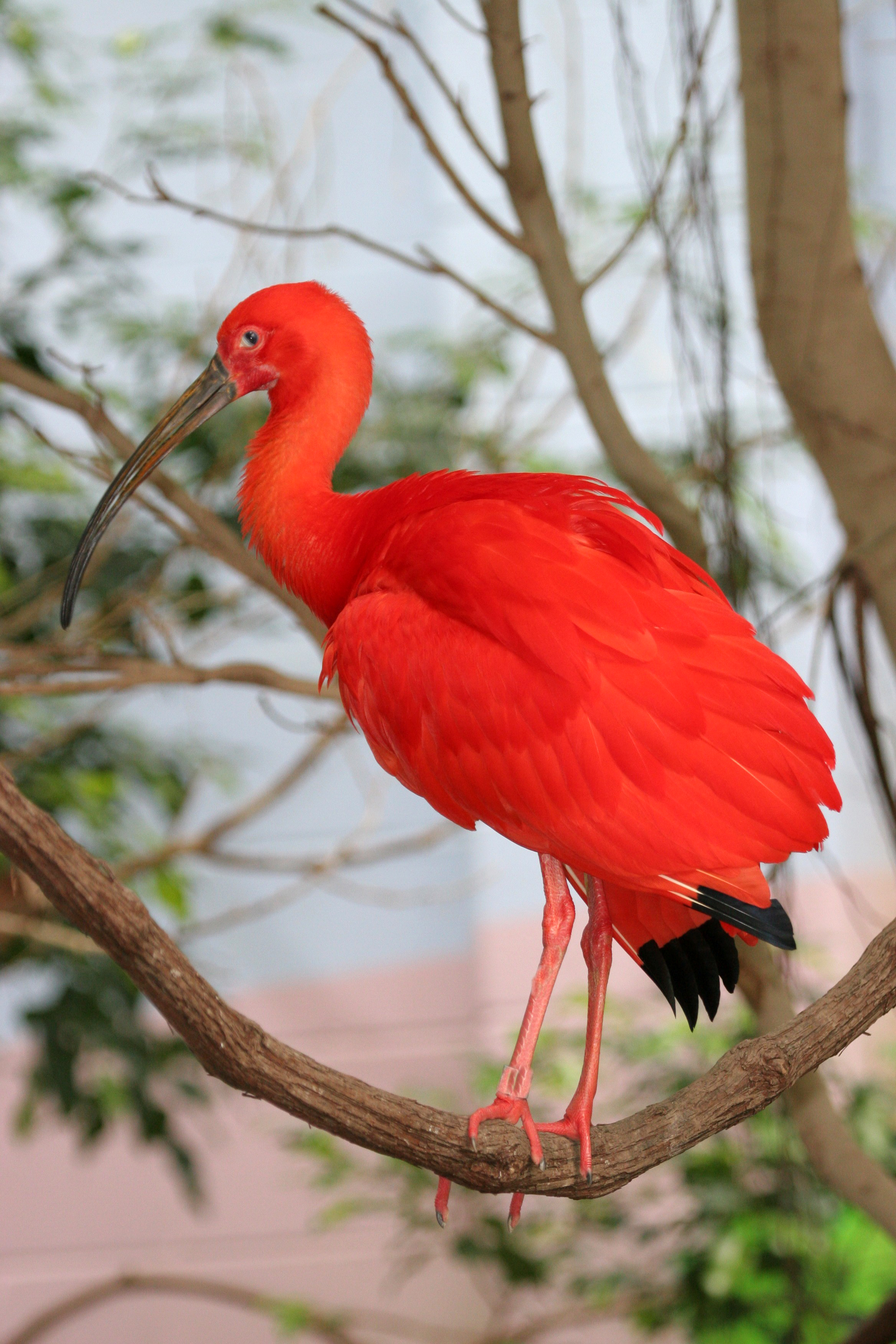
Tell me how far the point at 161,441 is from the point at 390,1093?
0.61 metres

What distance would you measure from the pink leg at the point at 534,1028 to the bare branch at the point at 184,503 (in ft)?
1.63

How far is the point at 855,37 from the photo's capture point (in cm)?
312

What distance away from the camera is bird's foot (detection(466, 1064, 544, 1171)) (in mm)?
854

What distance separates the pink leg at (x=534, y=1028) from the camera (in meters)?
0.88

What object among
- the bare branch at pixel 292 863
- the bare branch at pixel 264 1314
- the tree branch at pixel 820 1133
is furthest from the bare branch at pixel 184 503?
the bare branch at pixel 264 1314

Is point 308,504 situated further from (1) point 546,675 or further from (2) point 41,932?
(2) point 41,932

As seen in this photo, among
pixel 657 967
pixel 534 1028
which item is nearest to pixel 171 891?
pixel 657 967

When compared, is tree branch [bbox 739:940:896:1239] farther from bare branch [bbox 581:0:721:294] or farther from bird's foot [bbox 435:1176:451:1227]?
bare branch [bbox 581:0:721:294]

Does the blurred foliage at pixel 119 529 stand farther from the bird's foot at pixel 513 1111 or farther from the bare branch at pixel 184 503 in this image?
the bird's foot at pixel 513 1111

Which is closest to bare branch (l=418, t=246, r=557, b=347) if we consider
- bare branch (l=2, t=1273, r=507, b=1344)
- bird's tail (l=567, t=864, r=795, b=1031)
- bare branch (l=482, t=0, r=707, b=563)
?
bare branch (l=482, t=0, r=707, b=563)

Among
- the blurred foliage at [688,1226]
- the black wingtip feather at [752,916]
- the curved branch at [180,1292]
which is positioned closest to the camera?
the black wingtip feather at [752,916]

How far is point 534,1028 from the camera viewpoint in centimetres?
92

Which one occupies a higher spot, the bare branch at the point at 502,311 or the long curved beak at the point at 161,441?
the bare branch at the point at 502,311

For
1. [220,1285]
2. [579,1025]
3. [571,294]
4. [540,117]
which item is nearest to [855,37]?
[540,117]
